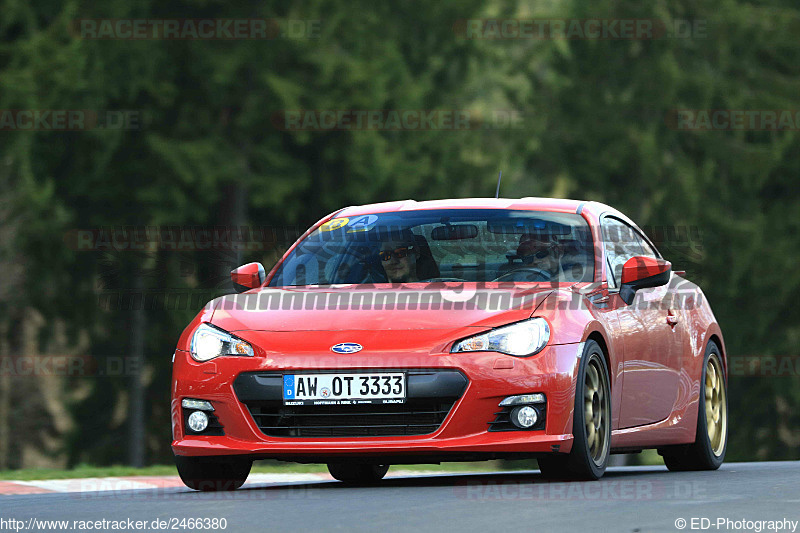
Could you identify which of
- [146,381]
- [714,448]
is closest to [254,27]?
[146,381]

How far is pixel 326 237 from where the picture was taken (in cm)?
1039

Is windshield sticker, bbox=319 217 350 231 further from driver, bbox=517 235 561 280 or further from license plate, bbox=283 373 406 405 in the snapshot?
license plate, bbox=283 373 406 405

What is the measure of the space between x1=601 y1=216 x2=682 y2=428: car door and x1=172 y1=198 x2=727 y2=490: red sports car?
0.06 ft

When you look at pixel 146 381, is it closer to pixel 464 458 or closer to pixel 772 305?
pixel 772 305

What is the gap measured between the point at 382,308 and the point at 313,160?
2373 centimetres

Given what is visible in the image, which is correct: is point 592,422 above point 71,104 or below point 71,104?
below

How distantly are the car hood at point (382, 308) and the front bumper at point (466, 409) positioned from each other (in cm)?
24

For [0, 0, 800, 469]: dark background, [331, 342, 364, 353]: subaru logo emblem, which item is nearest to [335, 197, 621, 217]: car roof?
[331, 342, 364, 353]: subaru logo emblem

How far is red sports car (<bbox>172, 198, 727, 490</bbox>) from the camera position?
8547 millimetres

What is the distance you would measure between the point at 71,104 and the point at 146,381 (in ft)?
20.0

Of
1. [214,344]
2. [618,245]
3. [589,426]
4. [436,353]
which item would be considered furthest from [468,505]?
[618,245]

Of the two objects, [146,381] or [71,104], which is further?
[146,381]

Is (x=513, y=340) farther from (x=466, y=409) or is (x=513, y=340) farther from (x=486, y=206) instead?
(x=486, y=206)

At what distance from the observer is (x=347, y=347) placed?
Result: 8586mm
